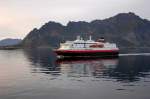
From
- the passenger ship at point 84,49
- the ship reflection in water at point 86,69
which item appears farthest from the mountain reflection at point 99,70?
the passenger ship at point 84,49

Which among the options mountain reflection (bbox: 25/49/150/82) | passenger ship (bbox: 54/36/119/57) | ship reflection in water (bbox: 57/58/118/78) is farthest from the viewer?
passenger ship (bbox: 54/36/119/57)

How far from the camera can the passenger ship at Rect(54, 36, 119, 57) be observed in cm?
9710

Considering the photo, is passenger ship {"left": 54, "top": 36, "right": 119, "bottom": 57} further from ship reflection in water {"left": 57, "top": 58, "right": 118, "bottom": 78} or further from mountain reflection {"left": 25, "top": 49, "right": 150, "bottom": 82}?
ship reflection in water {"left": 57, "top": 58, "right": 118, "bottom": 78}

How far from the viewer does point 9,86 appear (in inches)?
1580

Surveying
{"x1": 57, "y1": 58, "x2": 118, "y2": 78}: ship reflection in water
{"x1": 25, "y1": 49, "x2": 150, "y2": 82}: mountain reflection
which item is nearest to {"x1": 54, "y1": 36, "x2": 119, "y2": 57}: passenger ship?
{"x1": 25, "y1": 49, "x2": 150, "y2": 82}: mountain reflection

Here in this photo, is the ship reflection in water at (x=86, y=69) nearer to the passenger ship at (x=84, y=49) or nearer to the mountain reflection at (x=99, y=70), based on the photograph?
the mountain reflection at (x=99, y=70)

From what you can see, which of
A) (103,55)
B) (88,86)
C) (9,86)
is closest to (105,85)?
(88,86)

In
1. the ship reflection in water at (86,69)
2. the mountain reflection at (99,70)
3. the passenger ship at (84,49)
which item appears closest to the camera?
the mountain reflection at (99,70)

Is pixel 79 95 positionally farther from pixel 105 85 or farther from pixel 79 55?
pixel 79 55

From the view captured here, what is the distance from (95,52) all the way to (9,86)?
63808mm

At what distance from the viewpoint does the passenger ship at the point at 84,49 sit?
319ft

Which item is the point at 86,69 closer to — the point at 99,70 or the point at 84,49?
the point at 99,70

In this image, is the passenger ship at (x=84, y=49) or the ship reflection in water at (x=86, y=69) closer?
the ship reflection in water at (x=86, y=69)

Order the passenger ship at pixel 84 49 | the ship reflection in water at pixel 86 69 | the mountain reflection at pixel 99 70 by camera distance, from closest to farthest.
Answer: the mountain reflection at pixel 99 70 < the ship reflection in water at pixel 86 69 < the passenger ship at pixel 84 49
